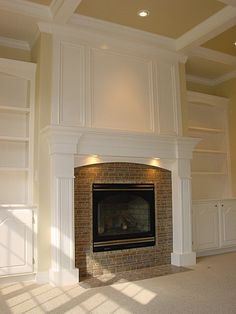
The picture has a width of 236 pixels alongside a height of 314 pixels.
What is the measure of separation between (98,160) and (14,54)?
1836 millimetres

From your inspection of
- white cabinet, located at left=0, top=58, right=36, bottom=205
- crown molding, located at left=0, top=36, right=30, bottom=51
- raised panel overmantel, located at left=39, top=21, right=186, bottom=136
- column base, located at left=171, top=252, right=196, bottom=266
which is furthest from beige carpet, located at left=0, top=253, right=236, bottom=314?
crown molding, located at left=0, top=36, right=30, bottom=51

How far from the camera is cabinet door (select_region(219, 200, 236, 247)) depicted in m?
5.36

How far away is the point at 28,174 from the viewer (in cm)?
425

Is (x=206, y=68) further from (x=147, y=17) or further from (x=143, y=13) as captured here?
(x=143, y=13)

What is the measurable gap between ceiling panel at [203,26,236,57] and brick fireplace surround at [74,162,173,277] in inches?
78.1

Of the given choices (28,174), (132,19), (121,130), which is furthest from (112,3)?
(28,174)

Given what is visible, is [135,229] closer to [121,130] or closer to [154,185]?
[154,185]

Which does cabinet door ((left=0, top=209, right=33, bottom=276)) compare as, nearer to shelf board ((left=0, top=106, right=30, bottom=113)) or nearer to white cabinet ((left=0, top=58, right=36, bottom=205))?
white cabinet ((left=0, top=58, right=36, bottom=205))

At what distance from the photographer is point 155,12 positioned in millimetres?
3969

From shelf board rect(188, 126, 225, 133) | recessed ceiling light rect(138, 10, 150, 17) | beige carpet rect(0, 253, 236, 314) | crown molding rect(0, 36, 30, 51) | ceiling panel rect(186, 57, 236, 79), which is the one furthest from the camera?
shelf board rect(188, 126, 225, 133)

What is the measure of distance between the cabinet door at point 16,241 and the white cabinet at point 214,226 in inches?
97.8

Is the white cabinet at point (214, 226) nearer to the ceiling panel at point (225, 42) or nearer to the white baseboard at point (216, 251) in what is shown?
the white baseboard at point (216, 251)

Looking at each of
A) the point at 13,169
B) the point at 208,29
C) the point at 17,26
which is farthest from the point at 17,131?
the point at 208,29

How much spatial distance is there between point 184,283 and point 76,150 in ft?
6.39
